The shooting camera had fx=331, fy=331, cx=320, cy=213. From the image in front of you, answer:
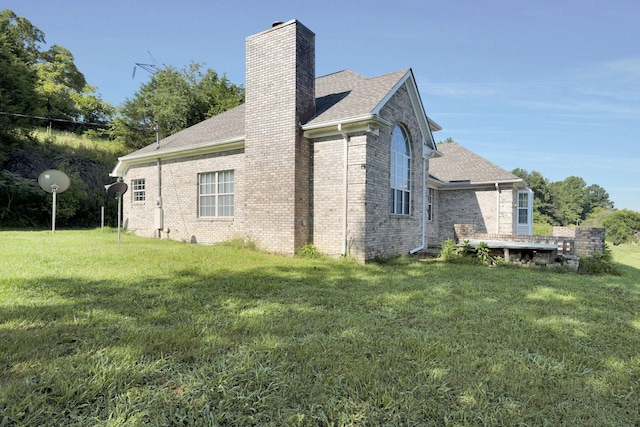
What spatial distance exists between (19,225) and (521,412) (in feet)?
79.3

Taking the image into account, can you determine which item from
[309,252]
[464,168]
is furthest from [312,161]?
[464,168]

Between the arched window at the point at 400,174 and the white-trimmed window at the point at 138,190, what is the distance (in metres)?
10.7

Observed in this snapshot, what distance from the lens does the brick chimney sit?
Answer: 9.22m

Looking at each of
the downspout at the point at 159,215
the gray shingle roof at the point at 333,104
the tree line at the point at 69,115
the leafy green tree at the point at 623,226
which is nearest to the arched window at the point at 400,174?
the gray shingle roof at the point at 333,104

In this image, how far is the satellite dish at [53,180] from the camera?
17797 mm

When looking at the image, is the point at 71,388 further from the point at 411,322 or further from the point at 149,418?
the point at 411,322

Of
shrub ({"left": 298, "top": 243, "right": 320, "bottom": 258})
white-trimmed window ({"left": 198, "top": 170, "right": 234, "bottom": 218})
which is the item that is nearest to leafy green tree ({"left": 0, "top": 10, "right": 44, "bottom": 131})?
white-trimmed window ({"left": 198, "top": 170, "right": 234, "bottom": 218})

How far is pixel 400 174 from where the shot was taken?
35.1ft

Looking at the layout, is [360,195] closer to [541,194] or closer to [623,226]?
[623,226]

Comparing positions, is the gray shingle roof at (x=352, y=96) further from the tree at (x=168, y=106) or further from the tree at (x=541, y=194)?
the tree at (x=541, y=194)

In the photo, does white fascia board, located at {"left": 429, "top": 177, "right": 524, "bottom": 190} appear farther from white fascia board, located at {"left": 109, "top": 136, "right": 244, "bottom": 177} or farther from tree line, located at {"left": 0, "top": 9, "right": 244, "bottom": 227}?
tree line, located at {"left": 0, "top": 9, "right": 244, "bottom": 227}

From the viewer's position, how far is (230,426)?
2008mm

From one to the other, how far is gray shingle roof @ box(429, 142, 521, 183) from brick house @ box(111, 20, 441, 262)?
6.07 metres

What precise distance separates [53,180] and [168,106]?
1069cm
